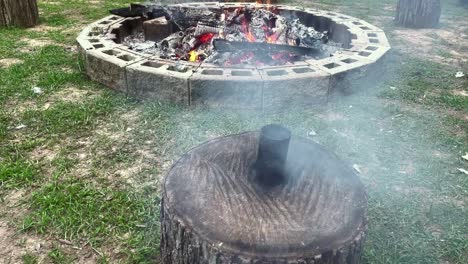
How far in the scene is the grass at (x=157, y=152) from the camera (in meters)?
2.65

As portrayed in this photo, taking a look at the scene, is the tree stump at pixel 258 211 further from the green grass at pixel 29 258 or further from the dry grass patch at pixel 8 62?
the dry grass patch at pixel 8 62

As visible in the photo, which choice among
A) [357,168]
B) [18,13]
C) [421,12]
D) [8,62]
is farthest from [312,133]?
[18,13]

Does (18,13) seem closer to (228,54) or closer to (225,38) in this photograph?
(225,38)

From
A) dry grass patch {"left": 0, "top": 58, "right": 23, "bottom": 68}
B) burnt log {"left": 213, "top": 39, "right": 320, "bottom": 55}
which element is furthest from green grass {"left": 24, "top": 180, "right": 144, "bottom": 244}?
dry grass patch {"left": 0, "top": 58, "right": 23, "bottom": 68}

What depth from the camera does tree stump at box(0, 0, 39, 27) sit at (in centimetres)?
722

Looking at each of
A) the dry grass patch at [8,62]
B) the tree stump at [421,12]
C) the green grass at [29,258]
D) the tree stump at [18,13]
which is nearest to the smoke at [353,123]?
the green grass at [29,258]

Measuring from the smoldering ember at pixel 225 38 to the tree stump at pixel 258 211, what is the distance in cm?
294

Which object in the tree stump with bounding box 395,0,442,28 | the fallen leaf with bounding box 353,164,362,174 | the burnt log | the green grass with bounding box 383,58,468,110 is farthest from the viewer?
the tree stump with bounding box 395,0,442,28

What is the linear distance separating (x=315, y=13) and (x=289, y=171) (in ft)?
17.9

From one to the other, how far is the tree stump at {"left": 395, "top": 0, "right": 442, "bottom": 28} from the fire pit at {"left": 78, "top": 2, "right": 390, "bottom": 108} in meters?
2.21

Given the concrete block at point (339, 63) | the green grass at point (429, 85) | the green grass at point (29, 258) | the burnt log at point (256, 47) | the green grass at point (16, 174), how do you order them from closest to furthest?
the green grass at point (29, 258), the green grass at point (16, 174), the concrete block at point (339, 63), the green grass at point (429, 85), the burnt log at point (256, 47)

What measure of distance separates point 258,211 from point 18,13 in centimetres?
739

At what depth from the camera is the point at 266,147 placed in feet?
6.31

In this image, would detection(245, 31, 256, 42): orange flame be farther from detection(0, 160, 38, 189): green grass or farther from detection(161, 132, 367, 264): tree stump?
detection(161, 132, 367, 264): tree stump
